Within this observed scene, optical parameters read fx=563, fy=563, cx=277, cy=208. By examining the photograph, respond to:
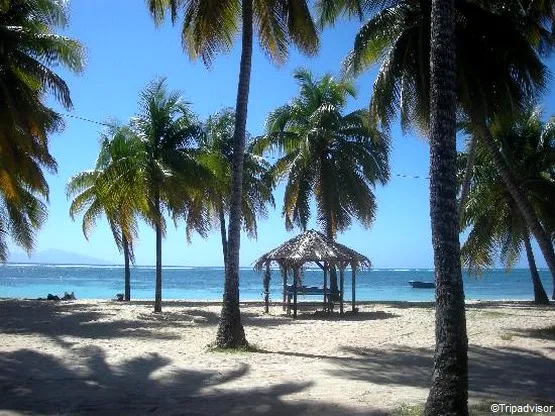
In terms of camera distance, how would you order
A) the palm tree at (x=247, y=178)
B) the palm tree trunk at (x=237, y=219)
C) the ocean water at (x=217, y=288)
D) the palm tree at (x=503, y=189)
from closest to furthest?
the palm tree trunk at (x=237, y=219) < the palm tree at (x=503, y=189) < the palm tree at (x=247, y=178) < the ocean water at (x=217, y=288)

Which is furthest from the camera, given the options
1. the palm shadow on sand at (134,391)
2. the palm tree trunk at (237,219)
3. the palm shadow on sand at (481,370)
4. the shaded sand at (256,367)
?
the palm tree trunk at (237,219)

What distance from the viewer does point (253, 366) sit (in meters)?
10.3

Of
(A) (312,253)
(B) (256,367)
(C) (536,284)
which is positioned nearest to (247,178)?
(A) (312,253)

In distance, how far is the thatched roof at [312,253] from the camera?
1967cm

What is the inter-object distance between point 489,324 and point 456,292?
37.0ft

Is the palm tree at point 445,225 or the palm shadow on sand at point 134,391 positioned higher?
the palm tree at point 445,225

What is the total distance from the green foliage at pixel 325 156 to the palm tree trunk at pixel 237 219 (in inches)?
485

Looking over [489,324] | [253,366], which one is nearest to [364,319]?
[489,324]

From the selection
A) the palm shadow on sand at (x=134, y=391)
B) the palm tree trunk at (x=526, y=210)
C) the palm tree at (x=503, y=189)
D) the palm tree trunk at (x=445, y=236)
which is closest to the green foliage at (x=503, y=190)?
the palm tree at (x=503, y=189)

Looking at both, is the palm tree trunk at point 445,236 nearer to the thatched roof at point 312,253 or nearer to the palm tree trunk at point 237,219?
the palm tree trunk at point 237,219

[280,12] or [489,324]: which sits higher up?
[280,12]

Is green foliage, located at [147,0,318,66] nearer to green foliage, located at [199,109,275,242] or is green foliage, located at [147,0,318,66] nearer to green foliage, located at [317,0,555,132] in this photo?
green foliage, located at [317,0,555,132]

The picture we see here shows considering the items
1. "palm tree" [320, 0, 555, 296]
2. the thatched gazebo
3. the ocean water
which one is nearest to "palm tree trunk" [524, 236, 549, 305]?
the ocean water

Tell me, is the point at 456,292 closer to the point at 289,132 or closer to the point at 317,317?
the point at 317,317
